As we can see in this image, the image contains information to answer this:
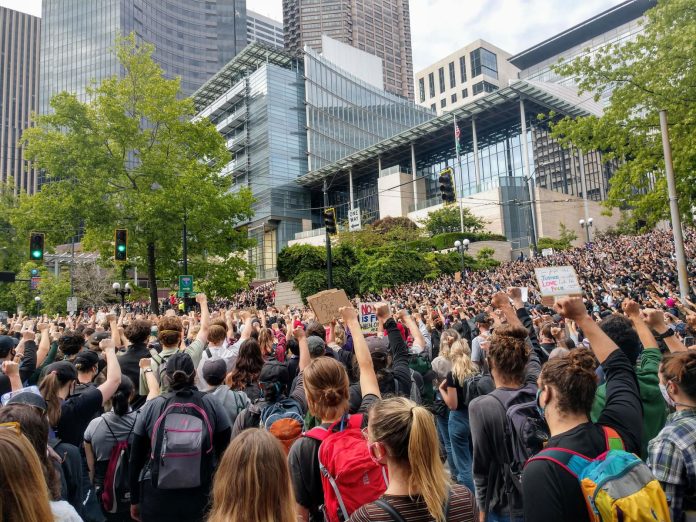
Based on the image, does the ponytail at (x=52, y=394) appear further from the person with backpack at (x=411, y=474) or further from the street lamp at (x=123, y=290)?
the street lamp at (x=123, y=290)

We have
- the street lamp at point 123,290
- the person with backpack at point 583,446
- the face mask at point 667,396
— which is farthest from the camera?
the street lamp at point 123,290

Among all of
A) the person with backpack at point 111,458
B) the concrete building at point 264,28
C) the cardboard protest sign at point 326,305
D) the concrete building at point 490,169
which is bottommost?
the person with backpack at point 111,458

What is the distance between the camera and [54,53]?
4092 inches

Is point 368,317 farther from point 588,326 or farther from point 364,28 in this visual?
point 364,28

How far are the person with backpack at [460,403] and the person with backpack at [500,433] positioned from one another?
1380 millimetres

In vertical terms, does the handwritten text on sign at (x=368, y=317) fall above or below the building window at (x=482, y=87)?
below

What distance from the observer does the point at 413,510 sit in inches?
79.4

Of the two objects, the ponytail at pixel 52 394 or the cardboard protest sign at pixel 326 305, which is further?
the cardboard protest sign at pixel 326 305

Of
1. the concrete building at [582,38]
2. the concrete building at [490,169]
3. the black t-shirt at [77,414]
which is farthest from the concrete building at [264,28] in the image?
the black t-shirt at [77,414]

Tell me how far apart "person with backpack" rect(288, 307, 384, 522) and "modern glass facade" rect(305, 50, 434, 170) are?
68205 mm

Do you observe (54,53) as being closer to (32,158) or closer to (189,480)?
(32,158)

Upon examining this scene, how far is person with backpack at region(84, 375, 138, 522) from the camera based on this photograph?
399cm

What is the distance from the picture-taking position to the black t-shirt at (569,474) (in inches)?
79.4

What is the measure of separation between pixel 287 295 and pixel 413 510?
36513 mm
